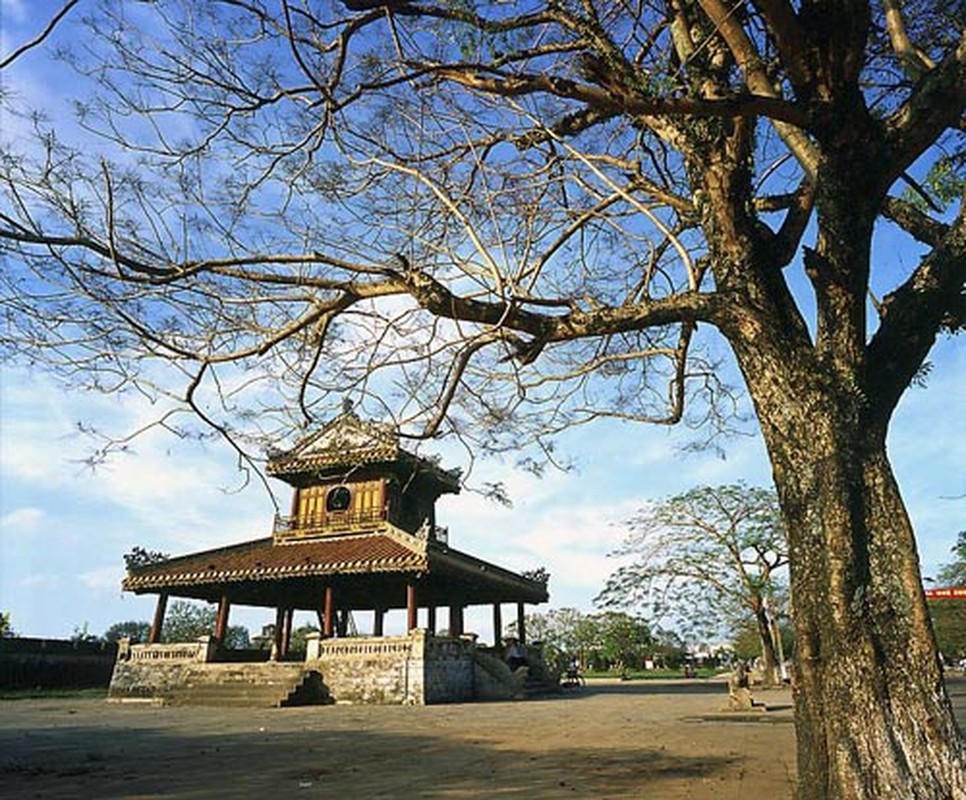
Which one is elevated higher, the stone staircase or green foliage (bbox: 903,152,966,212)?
green foliage (bbox: 903,152,966,212)

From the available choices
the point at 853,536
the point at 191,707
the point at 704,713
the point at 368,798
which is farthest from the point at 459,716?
the point at 853,536

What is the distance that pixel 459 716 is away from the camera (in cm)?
1241

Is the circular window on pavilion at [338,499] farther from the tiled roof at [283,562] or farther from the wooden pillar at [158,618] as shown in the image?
the wooden pillar at [158,618]

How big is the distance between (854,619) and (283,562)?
700 inches

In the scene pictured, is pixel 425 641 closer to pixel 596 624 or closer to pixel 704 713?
pixel 704 713

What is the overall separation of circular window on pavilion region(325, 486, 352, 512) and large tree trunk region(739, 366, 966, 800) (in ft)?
61.9

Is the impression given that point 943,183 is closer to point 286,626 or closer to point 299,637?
point 286,626

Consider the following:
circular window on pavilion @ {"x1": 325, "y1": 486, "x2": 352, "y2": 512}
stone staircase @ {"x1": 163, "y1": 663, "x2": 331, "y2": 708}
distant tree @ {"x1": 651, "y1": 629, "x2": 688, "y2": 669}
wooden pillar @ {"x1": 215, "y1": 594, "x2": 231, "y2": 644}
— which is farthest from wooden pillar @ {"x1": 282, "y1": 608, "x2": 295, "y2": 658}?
distant tree @ {"x1": 651, "y1": 629, "x2": 688, "y2": 669}

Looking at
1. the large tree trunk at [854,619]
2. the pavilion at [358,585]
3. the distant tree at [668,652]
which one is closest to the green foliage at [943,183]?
the large tree trunk at [854,619]

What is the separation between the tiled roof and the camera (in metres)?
17.9

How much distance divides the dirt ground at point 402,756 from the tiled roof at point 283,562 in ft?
18.6

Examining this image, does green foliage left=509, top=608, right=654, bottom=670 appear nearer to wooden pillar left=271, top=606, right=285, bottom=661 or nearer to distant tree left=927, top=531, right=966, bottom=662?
distant tree left=927, top=531, right=966, bottom=662

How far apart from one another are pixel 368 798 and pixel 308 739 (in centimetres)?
445

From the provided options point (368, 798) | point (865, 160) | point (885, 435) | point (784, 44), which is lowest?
point (368, 798)
